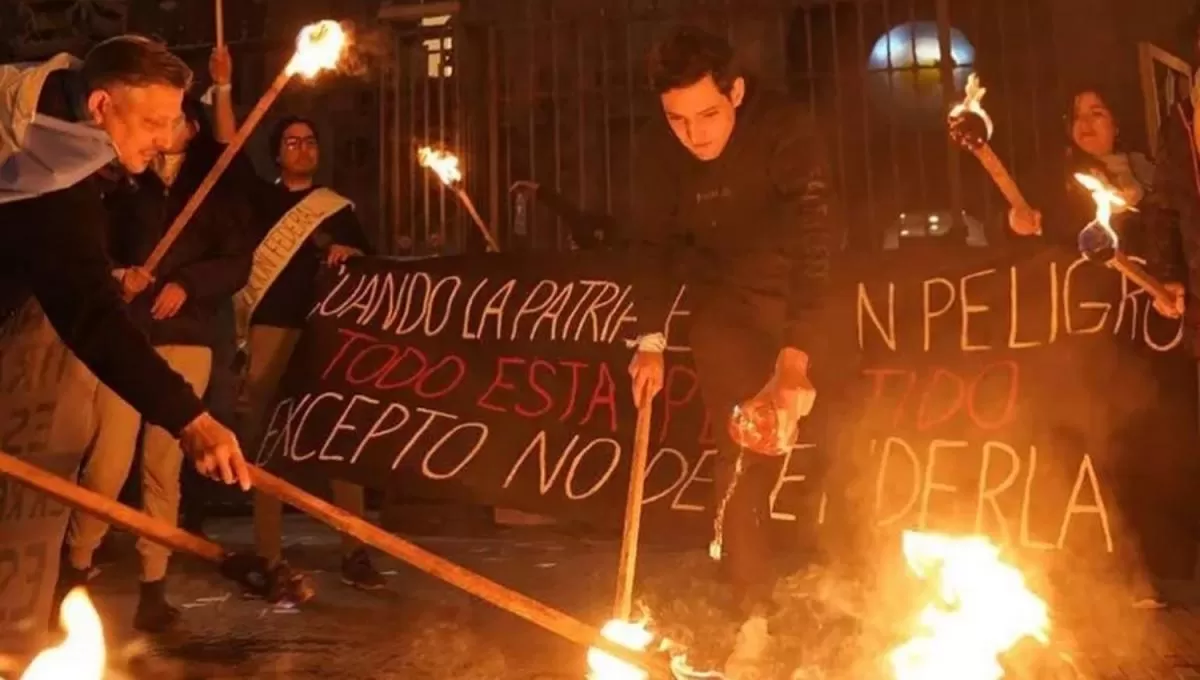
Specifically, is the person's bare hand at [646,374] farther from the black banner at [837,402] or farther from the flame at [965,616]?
the flame at [965,616]

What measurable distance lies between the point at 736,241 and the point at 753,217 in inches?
4.3

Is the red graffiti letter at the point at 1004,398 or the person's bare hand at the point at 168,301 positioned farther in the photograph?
the red graffiti letter at the point at 1004,398

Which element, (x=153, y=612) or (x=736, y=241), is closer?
(x=736, y=241)

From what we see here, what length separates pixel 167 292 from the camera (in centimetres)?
461

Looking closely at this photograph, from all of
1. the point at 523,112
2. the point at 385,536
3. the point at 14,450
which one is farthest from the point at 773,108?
the point at 523,112

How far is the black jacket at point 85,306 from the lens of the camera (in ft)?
9.93

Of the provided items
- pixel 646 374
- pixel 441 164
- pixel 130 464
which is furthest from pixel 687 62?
pixel 441 164

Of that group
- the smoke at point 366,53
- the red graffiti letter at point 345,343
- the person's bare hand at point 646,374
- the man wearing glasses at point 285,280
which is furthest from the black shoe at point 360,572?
the smoke at point 366,53

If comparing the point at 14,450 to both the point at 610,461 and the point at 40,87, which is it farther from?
the point at 610,461

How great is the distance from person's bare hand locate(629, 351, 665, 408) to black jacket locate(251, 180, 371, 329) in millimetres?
2301

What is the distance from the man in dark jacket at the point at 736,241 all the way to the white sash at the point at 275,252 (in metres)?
1.96

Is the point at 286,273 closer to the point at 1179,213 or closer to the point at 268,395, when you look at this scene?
the point at 268,395

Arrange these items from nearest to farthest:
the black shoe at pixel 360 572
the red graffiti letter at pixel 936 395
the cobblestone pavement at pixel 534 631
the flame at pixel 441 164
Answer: the cobblestone pavement at pixel 534 631
the red graffiti letter at pixel 936 395
the black shoe at pixel 360 572
the flame at pixel 441 164

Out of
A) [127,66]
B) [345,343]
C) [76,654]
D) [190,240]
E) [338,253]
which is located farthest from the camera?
[345,343]
